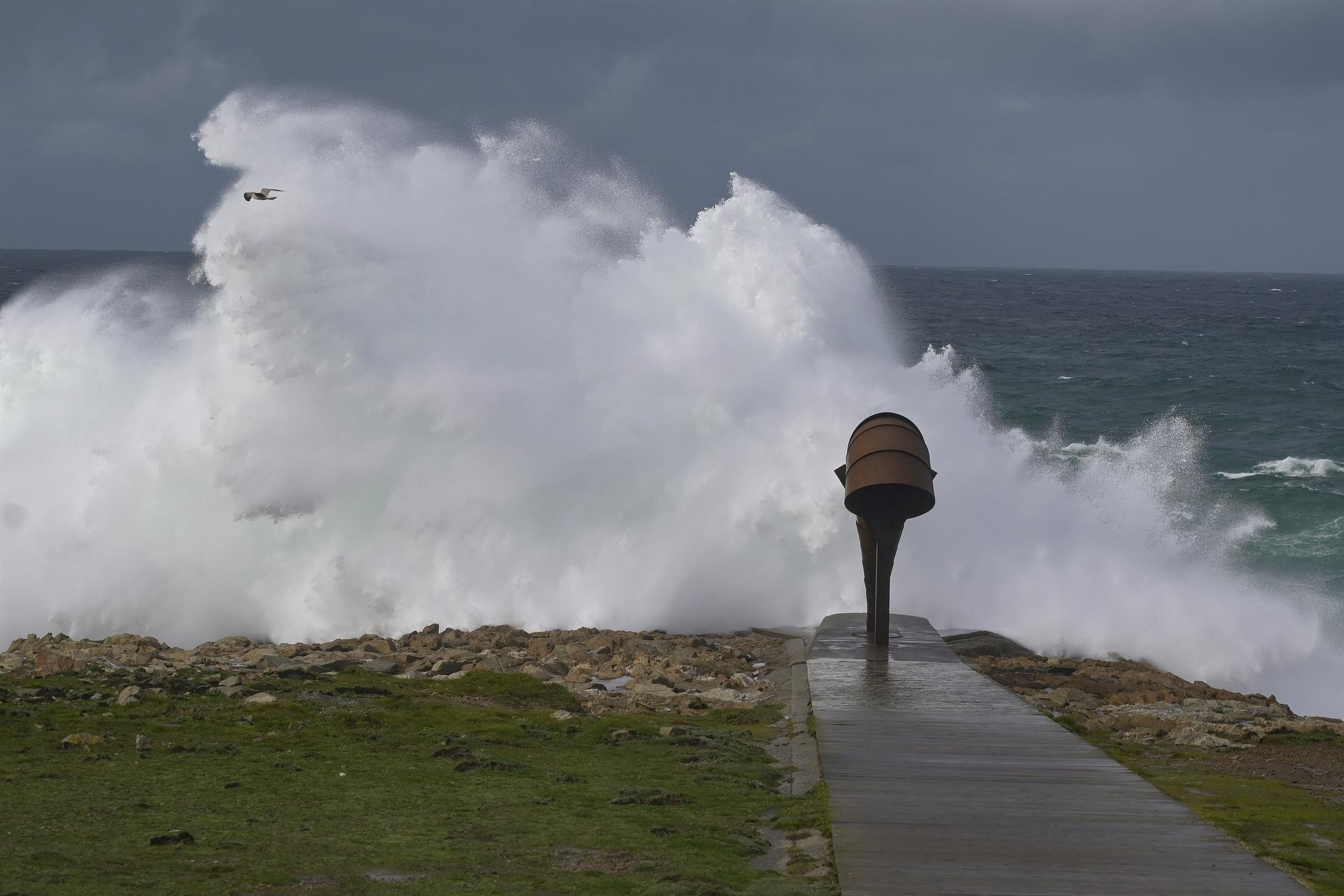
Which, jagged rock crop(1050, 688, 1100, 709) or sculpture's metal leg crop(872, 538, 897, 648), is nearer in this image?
jagged rock crop(1050, 688, 1100, 709)

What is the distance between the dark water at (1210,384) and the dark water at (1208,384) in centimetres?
8

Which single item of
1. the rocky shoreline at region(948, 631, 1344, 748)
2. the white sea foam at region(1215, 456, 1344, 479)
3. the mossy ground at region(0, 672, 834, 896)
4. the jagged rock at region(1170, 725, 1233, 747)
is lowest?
the mossy ground at region(0, 672, 834, 896)

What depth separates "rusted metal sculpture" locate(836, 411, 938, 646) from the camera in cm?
1458

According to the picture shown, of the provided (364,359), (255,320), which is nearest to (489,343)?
(364,359)

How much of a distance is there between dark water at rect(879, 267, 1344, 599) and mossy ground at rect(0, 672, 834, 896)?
19.1 m

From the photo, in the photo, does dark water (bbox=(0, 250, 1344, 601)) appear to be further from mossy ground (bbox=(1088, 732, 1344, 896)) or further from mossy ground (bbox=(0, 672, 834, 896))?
mossy ground (bbox=(0, 672, 834, 896))

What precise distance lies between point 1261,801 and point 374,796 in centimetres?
638

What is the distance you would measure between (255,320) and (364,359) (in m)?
1.87

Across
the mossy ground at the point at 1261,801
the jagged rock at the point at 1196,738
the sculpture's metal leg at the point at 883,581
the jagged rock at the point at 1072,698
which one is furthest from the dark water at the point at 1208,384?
the mossy ground at the point at 1261,801

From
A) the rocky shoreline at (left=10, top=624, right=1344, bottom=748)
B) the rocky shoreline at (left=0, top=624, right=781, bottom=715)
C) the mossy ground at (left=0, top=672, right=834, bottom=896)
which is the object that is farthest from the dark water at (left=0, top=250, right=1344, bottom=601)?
the mossy ground at (left=0, top=672, right=834, bottom=896)

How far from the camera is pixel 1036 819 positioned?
809 cm

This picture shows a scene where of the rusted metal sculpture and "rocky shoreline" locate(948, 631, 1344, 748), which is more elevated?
the rusted metal sculpture

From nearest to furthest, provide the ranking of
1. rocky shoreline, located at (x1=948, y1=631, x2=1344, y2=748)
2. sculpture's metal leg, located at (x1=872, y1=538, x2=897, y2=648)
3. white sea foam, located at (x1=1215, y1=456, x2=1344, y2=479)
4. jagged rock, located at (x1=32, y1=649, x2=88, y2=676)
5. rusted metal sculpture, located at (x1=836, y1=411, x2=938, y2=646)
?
rocky shoreline, located at (x1=948, y1=631, x2=1344, y2=748), jagged rock, located at (x1=32, y1=649, x2=88, y2=676), rusted metal sculpture, located at (x1=836, y1=411, x2=938, y2=646), sculpture's metal leg, located at (x1=872, y1=538, x2=897, y2=648), white sea foam, located at (x1=1215, y1=456, x2=1344, y2=479)

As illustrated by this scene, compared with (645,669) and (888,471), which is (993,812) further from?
(645,669)
